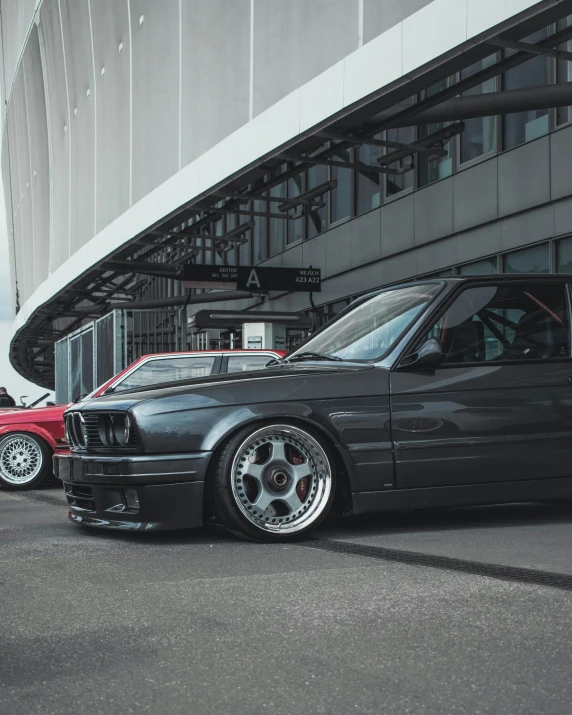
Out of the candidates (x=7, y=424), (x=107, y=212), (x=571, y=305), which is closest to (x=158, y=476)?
(x=571, y=305)

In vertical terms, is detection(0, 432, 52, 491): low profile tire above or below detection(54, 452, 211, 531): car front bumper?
below

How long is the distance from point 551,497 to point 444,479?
77 centimetres

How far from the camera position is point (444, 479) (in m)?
6.10

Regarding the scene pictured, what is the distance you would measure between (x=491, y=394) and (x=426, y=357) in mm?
508

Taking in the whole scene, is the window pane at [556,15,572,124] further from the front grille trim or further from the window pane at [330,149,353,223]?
the front grille trim

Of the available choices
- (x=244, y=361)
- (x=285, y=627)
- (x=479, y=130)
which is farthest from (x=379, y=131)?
(x=285, y=627)

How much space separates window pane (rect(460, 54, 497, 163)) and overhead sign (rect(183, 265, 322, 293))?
17.5ft

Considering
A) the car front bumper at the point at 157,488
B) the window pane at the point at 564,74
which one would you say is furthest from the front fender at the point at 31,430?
the window pane at the point at 564,74

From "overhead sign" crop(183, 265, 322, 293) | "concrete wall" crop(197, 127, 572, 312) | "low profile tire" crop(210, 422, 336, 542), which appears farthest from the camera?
"overhead sign" crop(183, 265, 322, 293)

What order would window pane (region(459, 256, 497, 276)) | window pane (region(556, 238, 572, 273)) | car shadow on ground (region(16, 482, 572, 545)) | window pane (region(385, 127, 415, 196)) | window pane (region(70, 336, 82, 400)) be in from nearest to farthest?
car shadow on ground (region(16, 482, 572, 545)) < window pane (region(556, 238, 572, 273)) < window pane (region(459, 256, 497, 276)) < window pane (region(385, 127, 415, 196)) < window pane (region(70, 336, 82, 400))

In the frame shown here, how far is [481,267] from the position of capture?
1731 centimetres

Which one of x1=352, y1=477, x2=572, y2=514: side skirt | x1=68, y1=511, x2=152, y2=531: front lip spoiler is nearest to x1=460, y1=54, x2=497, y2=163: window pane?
x1=352, y1=477, x2=572, y2=514: side skirt

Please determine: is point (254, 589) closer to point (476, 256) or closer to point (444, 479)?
point (444, 479)

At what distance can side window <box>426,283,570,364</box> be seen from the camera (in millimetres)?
6387
